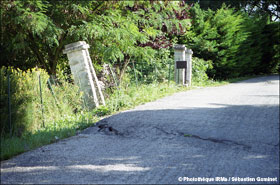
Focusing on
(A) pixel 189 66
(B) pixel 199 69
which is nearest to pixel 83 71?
(A) pixel 189 66

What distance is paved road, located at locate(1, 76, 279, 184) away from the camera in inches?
144

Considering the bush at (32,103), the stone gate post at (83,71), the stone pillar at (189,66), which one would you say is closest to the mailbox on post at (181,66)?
the stone pillar at (189,66)

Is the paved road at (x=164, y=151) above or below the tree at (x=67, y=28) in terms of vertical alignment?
below

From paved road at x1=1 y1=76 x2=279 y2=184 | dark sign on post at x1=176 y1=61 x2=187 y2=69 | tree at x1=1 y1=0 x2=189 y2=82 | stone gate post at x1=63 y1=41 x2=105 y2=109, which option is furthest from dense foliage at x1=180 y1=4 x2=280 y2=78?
paved road at x1=1 y1=76 x2=279 y2=184

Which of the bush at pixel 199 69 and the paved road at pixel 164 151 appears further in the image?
the bush at pixel 199 69

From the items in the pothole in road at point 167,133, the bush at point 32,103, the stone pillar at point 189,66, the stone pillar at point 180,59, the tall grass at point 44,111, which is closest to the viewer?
the pothole in road at point 167,133

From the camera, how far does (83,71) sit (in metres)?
7.86

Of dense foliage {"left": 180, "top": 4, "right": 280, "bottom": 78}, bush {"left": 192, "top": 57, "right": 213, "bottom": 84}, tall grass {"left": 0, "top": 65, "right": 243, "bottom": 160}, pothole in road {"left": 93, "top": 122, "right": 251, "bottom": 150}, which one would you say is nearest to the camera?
pothole in road {"left": 93, "top": 122, "right": 251, "bottom": 150}

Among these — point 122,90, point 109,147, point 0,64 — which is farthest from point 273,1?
point 109,147

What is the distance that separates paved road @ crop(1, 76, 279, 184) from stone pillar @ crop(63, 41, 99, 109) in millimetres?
1467

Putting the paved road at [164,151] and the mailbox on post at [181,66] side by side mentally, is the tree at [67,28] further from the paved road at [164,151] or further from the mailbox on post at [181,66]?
the paved road at [164,151]

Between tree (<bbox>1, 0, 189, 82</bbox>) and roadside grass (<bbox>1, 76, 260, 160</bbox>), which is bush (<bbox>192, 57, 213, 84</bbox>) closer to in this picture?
roadside grass (<bbox>1, 76, 260, 160</bbox>)

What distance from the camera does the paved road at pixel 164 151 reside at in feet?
12.0

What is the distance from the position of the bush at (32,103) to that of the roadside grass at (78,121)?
0.70ft
